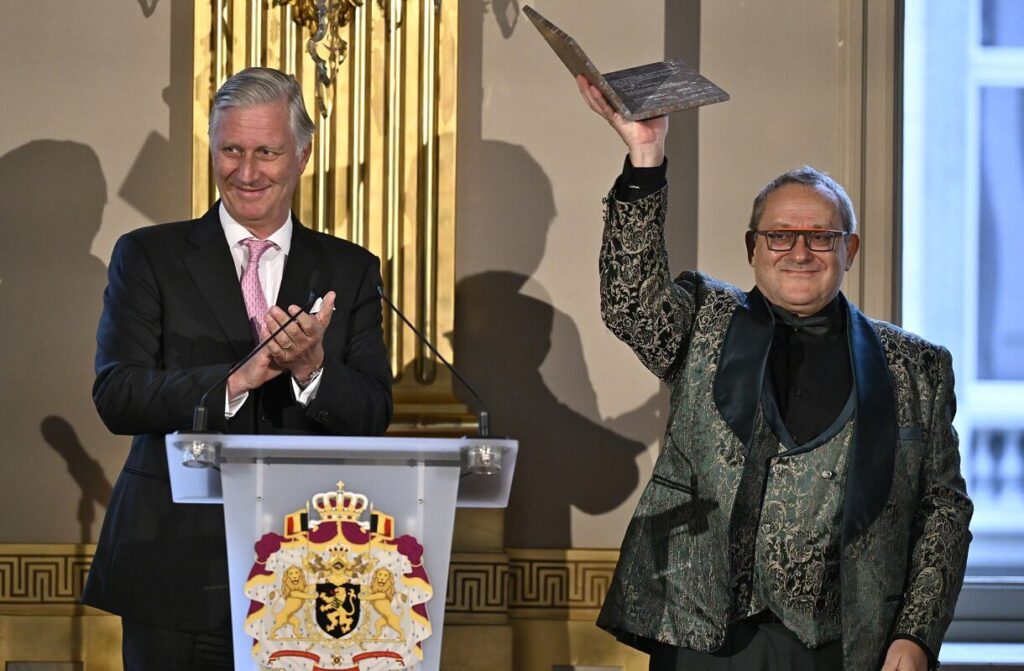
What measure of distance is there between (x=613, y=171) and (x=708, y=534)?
62.1 inches

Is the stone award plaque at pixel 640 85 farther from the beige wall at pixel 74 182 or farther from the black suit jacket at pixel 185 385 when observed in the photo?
the beige wall at pixel 74 182

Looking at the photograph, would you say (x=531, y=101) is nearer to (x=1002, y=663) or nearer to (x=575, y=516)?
(x=575, y=516)

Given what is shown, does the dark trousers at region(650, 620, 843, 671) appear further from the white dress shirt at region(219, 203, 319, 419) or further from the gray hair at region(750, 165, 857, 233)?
the white dress shirt at region(219, 203, 319, 419)

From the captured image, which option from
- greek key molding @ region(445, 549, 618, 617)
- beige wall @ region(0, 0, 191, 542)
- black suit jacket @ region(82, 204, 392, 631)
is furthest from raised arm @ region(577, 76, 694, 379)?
beige wall @ region(0, 0, 191, 542)

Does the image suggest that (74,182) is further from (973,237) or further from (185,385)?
(973,237)

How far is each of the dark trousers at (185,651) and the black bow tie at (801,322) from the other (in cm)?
113

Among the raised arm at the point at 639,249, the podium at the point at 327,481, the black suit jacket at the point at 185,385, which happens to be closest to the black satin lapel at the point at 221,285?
the black suit jacket at the point at 185,385

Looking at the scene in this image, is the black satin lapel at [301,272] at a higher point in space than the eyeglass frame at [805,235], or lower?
lower

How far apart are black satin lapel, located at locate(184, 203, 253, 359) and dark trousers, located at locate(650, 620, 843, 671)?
962 mm

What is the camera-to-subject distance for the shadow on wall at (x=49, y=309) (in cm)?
363

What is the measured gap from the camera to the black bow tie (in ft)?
8.39

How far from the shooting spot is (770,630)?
7.77 feet

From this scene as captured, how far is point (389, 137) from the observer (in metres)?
3.62

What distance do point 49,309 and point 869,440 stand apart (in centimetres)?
223
